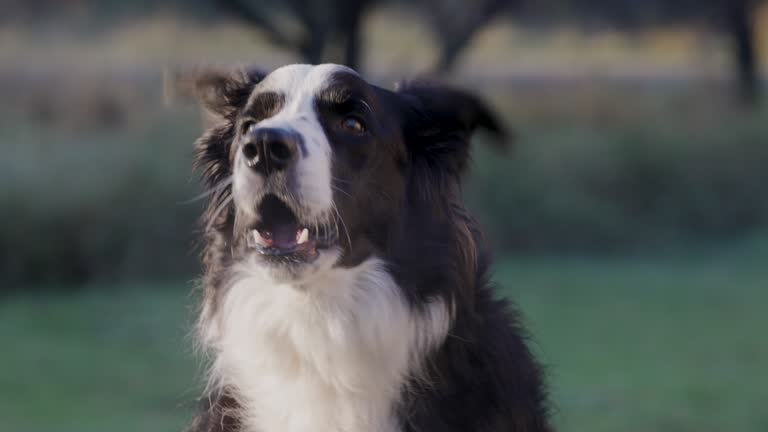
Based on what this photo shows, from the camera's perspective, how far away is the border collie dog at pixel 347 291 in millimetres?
3871

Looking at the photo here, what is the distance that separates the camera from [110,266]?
1255 cm

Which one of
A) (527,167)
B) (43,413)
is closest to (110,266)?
(43,413)

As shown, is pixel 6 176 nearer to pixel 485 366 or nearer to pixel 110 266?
pixel 110 266

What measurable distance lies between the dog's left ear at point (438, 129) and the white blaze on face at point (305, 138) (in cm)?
37

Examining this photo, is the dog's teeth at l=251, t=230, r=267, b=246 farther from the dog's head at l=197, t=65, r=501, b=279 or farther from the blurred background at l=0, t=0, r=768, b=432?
the blurred background at l=0, t=0, r=768, b=432

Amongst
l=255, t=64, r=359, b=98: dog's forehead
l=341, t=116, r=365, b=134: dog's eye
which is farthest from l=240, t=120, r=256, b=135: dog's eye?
l=341, t=116, r=365, b=134: dog's eye

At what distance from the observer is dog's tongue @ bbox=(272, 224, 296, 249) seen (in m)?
3.92

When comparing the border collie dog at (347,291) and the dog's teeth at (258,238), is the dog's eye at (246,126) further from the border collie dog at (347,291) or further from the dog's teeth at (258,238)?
the dog's teeth at (258,238)

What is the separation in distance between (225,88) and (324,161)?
75cm

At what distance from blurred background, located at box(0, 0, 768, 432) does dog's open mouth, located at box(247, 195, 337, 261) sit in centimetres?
503

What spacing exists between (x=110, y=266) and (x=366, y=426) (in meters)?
9.06

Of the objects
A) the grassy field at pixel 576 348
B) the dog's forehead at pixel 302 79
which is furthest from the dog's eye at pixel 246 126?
the grassy field at pixel 576 348

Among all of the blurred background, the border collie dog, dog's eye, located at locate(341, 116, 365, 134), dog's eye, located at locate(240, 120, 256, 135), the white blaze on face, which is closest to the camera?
the white blaze on face

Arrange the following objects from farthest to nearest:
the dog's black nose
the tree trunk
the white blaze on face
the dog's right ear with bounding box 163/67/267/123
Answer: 1. the tree trunk
2. the dog's right ear with bounding box 163/67/267/123
3. the white blaze on face
4. the dog's black nose
